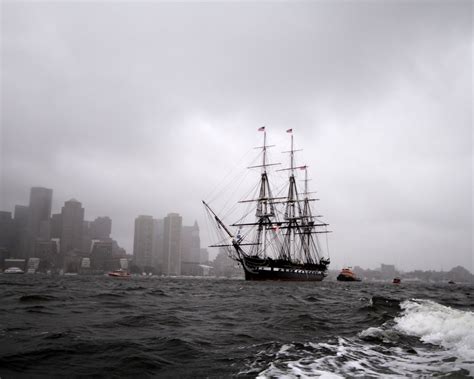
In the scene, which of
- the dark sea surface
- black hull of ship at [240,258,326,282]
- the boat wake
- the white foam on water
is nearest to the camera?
the dark sea surface

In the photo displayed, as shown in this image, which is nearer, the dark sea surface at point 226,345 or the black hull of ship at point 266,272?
the dark sea surface at point 226,345

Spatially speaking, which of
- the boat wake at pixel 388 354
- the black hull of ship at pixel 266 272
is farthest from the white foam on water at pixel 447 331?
the black hull of ship at pixel 266 272

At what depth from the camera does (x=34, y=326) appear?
12367 millimetres

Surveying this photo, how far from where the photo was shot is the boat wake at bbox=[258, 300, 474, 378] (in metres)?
8.45

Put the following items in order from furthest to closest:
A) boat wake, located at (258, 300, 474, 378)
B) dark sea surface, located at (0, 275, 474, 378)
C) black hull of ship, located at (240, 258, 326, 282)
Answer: black hull of ship, located at (240, 258, 326, 282) < boat wake, located at (258, 300, 474, 378) < dark sea surface, located at (0, 275, 474, 378)

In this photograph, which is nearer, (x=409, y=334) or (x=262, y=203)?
(x=409, y=334)

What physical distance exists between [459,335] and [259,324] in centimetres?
750

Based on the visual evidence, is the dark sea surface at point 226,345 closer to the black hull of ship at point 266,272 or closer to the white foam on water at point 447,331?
the white foam on water at point 447,331

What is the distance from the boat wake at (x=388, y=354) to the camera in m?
8.45

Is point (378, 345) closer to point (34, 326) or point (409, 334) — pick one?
point (409, 334)

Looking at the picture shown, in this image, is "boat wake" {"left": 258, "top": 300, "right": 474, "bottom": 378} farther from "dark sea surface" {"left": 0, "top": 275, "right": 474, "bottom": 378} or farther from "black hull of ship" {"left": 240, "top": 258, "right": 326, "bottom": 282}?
"black hull of ship" {"left": 240, "top": 258, "right": 326, "bottom": 282}

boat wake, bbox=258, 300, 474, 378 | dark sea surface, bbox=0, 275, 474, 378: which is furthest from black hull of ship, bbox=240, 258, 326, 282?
boat wake, bbox=258, 300, 474, 378

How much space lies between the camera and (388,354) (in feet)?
34.2

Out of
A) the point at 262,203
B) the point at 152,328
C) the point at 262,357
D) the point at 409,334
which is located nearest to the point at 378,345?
the point at 409,334
